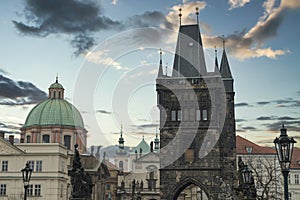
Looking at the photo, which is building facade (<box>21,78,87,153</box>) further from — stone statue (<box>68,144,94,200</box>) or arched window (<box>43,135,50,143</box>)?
stone statue (<box>68,144,94,200</box>)

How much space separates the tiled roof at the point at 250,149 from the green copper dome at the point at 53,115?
84.8 feet

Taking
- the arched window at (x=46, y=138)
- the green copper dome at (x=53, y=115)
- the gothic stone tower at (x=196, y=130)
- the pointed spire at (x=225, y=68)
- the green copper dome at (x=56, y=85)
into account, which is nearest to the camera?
the gothic stone tower at (x=196, y=130)

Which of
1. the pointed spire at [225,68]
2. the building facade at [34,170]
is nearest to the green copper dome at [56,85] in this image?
the building facade at [34,170]

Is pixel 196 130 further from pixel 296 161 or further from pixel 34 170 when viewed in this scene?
pixel 296 161

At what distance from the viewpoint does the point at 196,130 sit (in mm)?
61312

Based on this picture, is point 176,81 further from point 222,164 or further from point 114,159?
point 114,159

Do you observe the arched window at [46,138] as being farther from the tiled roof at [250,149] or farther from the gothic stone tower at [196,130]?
the tiled roof at [250,149]

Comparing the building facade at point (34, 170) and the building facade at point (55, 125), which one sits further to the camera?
the building facade at point (55, 125)

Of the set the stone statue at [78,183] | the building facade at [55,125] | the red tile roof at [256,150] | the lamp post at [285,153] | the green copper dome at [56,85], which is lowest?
the stone statue at [78,183]

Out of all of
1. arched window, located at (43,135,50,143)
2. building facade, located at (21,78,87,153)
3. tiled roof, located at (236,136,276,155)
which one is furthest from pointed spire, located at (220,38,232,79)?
arched window, located at (43,135,50,143)

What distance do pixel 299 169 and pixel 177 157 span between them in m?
26.8

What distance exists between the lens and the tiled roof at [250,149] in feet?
261

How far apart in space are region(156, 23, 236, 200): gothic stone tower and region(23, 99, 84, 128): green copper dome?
1903 centimetres

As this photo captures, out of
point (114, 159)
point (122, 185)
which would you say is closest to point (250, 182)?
A: point (122, 185)
